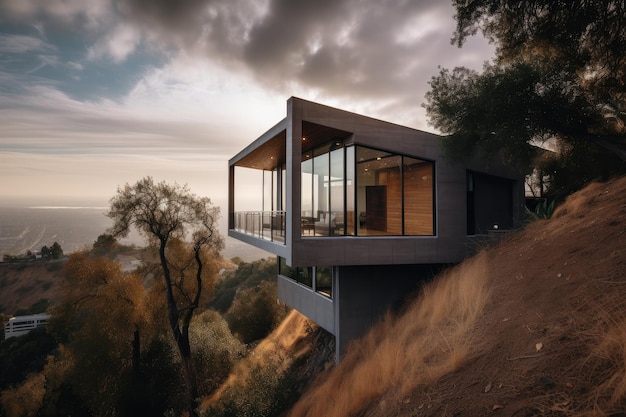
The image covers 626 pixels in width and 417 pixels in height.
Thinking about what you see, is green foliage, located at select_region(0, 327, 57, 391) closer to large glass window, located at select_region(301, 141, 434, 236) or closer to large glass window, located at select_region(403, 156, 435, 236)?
large glass window, located at select_region(301, 141, 434, 236)

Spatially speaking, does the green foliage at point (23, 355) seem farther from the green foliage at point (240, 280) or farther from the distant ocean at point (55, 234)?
the distant ocean at point (55, 234)

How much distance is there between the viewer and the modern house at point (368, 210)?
9.74 m

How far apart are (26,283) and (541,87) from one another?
8099cm

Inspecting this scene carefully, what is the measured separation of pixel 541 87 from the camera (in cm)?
1016

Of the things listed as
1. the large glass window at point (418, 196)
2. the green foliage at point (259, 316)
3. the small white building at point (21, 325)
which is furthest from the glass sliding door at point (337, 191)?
the small white building at point (21, 325)

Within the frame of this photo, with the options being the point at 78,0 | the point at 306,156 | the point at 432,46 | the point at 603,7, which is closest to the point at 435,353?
the point at 603,7

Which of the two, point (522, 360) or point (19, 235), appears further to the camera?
point (19, 235)

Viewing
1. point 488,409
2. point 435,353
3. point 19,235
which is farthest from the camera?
point 19,235

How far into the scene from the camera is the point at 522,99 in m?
10.2

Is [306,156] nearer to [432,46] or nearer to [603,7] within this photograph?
[432,46]

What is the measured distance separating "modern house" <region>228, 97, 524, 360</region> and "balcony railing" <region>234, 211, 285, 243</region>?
0.12 feet

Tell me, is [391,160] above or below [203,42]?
below

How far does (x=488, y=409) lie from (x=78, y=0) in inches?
900

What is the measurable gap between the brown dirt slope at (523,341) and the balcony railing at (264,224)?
4.75 meters
